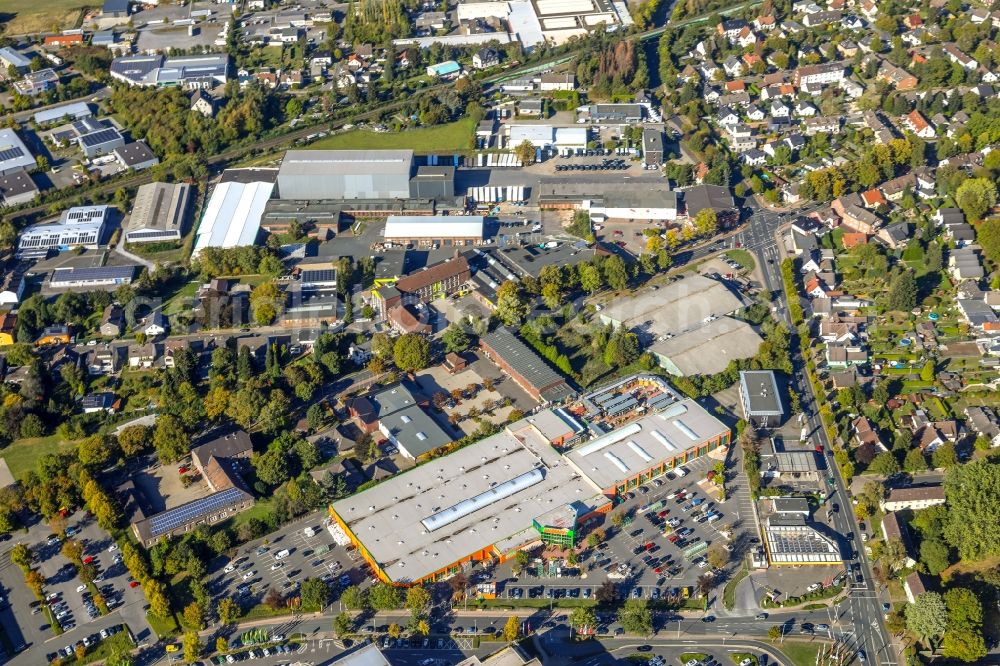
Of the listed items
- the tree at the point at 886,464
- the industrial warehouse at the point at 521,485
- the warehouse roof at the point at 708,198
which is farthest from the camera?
the warehouse roof at the point at 708,198

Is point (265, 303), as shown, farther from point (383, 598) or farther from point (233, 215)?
point (383, 598)

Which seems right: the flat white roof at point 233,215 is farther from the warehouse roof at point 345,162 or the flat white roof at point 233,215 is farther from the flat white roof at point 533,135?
the flat white roof at point 533,135

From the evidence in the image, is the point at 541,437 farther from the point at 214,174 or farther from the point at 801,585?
the point at 214,174

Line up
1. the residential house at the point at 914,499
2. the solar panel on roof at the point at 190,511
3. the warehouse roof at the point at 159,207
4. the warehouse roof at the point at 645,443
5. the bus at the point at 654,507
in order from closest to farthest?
1. the residential house at the point at 914,499
2. the solar panel on roof at the point at 190,511
3. the bus at the point at 654,507
4. the warehouse roof at the point at 645,443
5. the warehouse roof at the point at 159,207

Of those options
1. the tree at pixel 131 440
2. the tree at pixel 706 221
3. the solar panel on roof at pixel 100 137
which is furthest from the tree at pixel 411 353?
the solar panel on roof at pixel 100 137

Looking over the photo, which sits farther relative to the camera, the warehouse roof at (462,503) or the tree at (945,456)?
the tree at (945,456)

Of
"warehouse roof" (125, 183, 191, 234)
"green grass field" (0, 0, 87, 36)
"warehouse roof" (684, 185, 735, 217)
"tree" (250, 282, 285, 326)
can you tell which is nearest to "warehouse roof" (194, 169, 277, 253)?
"warehouse roof" (125, 183, 191, 234)

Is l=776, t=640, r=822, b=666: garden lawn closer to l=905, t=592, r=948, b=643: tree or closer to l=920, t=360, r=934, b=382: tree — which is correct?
l=905, t=592, r=948, b=643: tree
